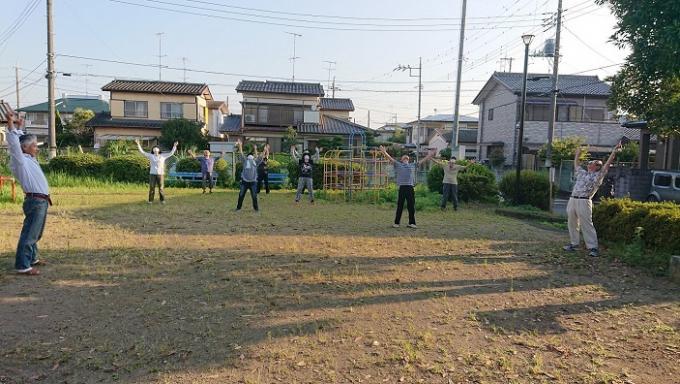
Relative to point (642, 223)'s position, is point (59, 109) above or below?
above

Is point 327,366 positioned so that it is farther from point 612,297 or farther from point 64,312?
point 612,297

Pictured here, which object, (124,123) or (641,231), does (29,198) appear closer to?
(641,231)

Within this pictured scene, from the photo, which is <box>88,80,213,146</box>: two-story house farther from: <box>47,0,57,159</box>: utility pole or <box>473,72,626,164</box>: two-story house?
<box>473,72,626,164</box>: two-story house

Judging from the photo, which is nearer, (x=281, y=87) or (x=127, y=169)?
(x=127, y=169)

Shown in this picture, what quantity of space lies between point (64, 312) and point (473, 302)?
12.8 ft

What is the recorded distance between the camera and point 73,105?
162 ft

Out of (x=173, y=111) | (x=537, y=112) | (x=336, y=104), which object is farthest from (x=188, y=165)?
(x=336, y=104)

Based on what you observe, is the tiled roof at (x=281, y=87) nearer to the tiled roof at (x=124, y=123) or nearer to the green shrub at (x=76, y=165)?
the tiled roof at (x=124, y=123)

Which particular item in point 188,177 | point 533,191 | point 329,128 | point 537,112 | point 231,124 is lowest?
point 188,177

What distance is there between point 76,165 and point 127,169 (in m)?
2.16

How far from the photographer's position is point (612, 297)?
5.45m

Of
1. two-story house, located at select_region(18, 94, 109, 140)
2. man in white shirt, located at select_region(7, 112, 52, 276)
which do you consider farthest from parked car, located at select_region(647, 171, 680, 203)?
two-story house, located at select_region(18, 94, 109, 140)

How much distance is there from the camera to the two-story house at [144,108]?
34938 mm

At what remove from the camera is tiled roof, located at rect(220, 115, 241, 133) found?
3919 cm
